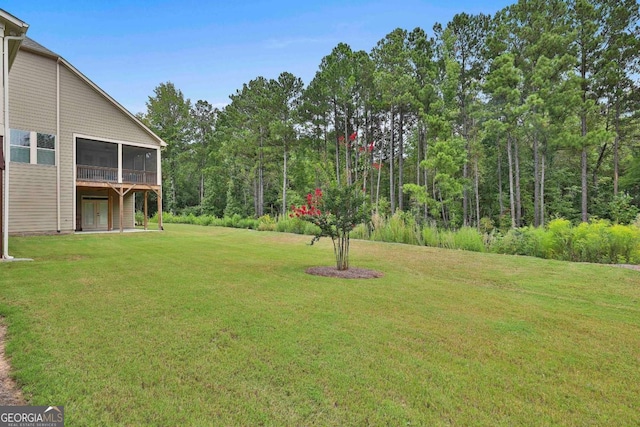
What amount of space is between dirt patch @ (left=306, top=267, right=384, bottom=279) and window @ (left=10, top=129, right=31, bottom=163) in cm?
1285

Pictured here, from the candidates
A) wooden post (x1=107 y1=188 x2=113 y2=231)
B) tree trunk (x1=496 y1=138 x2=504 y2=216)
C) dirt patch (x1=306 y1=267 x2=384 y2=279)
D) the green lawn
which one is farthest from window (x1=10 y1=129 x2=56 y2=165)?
tree trunk (x1=496 y1=138 x2=504 y2=216)

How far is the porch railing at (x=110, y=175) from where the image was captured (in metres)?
14.9

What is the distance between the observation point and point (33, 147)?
13.1 metres

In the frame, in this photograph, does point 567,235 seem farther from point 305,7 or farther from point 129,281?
point 305,7

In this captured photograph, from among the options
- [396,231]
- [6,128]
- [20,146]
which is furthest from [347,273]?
[20,146]

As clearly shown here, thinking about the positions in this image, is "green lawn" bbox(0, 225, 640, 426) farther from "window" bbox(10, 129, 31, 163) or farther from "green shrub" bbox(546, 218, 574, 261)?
"window" bbox(10, 129, 31, 163)

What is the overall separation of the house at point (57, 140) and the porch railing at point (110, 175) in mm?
38

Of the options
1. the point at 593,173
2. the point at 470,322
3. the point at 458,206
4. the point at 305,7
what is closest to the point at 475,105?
the point at 458,206

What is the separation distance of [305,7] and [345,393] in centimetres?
1436

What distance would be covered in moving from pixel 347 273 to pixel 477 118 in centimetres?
1718

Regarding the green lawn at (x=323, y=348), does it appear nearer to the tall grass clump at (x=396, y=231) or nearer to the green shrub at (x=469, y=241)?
the green shrub at (x=469, y=241)

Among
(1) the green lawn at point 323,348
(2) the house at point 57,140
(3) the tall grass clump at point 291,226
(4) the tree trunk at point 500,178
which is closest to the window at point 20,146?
(2) the house at point 57,140

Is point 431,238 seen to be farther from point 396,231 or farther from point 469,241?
point 396,231

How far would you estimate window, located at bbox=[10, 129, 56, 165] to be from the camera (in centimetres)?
1278
